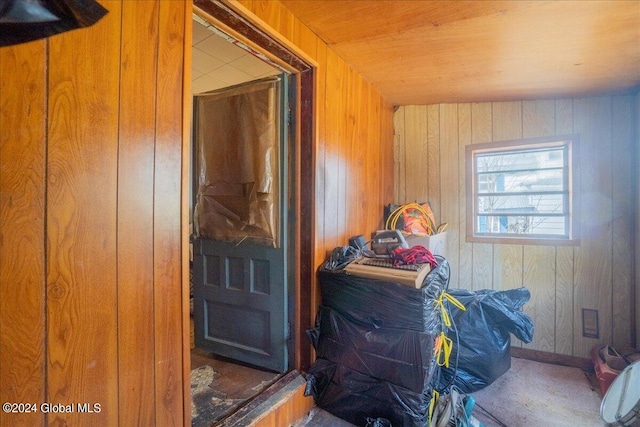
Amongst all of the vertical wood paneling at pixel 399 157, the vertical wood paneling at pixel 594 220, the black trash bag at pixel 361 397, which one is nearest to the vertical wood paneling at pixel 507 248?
the vertical wood paneling at pixel 594 220

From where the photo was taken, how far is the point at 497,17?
4.75 ft

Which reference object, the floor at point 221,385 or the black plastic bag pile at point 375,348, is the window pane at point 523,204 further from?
the floor at point 221,385

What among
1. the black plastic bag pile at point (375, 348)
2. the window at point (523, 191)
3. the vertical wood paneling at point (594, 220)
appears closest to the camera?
the black plastic bag pile at point (375, 348)

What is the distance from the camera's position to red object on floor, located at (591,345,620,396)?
6.26ft

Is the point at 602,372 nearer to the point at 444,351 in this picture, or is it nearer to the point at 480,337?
the point at 480,337

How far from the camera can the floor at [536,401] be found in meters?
1.67

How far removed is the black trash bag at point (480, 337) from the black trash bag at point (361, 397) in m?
0.57

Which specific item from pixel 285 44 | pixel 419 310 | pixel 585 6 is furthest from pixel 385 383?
pixel 585 6

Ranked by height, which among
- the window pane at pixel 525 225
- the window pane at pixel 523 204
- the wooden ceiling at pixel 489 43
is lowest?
the window pane at pixel 525 225

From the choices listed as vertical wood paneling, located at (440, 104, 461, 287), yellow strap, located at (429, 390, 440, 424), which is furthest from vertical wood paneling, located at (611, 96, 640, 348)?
yellow strap, located at (429, 390, 440, 424)

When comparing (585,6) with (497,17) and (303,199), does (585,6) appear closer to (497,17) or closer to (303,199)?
(497,17)

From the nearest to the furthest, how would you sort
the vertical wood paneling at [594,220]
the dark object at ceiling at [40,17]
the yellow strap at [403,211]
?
the dark object at ceiling at [40,17] < the vertical wood paneling at [594,220] < the yellow strap at [403,211]

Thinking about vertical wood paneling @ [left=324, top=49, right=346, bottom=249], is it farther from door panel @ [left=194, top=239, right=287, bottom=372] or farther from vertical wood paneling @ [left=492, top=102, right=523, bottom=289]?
vertical wood paneling @ [left=492, top=102, right=523, bottom=289]

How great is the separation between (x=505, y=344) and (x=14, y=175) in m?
2.60
